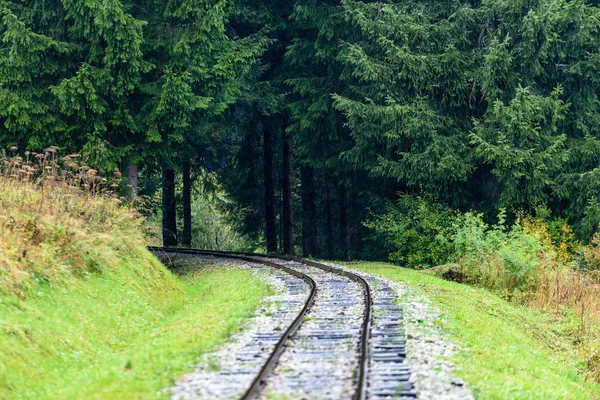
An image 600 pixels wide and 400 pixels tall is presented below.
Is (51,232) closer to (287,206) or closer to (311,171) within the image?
(287,206)

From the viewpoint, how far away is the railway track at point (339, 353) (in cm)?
925

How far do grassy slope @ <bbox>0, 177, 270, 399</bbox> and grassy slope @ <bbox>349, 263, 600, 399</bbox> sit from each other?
154 inches

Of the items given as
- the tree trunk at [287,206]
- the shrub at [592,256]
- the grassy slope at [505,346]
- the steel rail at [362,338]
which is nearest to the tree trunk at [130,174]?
the steel rail at [362,338]

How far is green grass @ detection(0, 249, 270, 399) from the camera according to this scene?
1016 centimetres

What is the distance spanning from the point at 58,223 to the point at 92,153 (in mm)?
8498

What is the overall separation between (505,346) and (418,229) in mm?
15537

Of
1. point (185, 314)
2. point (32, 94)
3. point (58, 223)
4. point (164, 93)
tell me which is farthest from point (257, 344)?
point (32, 94)

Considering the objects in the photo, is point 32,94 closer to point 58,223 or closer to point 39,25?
point 39,25

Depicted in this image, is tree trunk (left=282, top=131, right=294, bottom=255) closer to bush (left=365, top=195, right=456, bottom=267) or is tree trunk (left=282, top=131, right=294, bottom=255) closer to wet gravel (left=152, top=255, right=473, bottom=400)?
bush (left=365, top=195, right=456, bottom=267)

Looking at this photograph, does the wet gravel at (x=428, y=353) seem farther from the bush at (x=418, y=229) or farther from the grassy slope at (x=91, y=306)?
the bush at (x=418, y=229)

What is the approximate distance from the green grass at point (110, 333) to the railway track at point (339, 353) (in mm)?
1187

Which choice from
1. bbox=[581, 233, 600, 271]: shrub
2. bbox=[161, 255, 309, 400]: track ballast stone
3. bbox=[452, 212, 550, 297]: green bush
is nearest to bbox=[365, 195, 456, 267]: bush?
bbox=[452, 212, 550, 297]: green bush

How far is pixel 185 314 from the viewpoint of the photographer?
1619cm

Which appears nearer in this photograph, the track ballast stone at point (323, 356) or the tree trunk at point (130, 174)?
the track ballast stone at point (323, 356)
